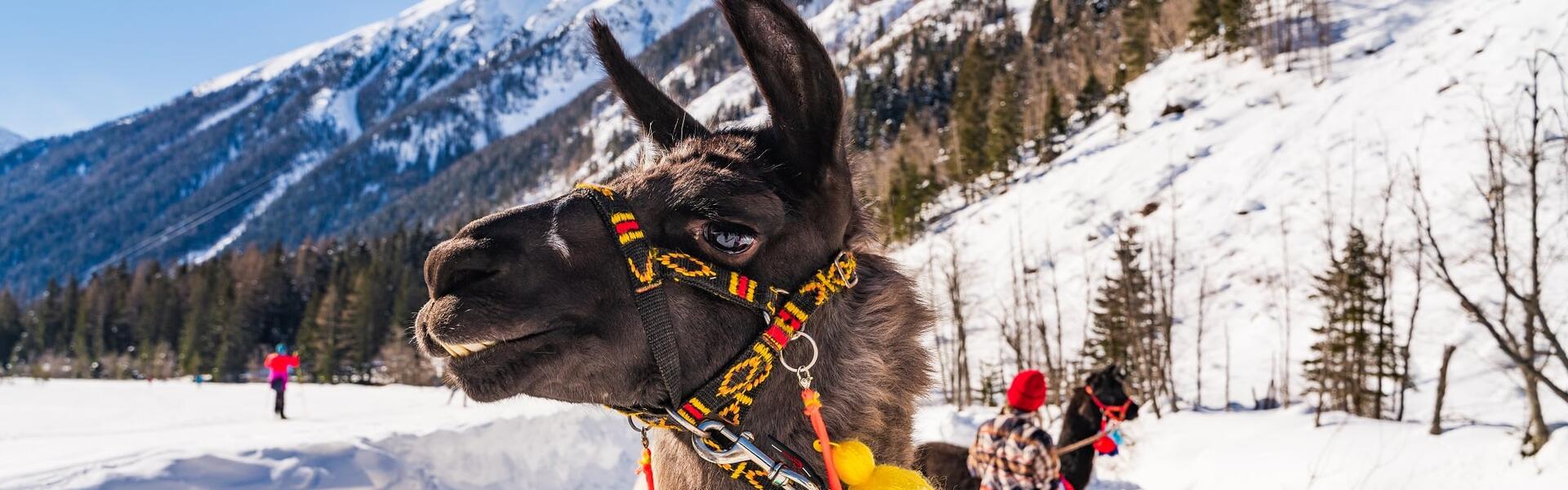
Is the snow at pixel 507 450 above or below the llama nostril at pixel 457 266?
below

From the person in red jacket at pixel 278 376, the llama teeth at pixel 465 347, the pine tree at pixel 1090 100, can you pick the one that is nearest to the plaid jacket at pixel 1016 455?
the llama teeth at pixel 465 347

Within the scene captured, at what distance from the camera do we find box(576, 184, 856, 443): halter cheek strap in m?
1.88

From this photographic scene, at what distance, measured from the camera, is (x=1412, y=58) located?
149 feet

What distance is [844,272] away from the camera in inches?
83.0

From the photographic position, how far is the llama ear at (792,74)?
1.81 meters

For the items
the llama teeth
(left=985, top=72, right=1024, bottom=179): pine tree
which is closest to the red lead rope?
the llama teeth

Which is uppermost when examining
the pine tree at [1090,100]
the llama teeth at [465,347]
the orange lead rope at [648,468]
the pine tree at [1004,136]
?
the pine tree at [1090,100]

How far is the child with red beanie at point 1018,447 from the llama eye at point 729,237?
4.25 meters

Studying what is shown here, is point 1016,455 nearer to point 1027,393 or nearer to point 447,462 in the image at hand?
point 1027,393

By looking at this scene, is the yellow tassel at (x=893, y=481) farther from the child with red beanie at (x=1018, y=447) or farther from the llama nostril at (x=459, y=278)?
the child with red beanie at (x=1018, y=447)

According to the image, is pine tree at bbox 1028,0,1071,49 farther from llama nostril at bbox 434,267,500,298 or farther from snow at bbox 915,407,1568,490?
llama nostril at bbox 434,267,500,298

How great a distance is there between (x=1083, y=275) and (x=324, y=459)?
3923 cm

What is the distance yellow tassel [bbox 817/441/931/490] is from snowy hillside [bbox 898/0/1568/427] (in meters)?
25.2

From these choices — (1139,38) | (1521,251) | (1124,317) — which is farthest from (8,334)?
(1521,251)
